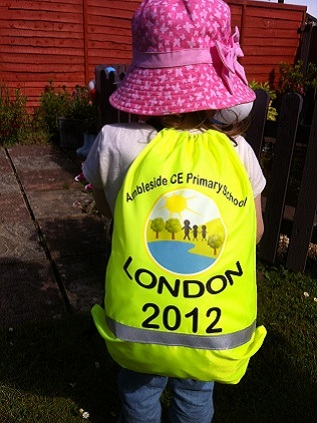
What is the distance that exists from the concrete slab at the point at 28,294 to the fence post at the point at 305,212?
71.0 inches

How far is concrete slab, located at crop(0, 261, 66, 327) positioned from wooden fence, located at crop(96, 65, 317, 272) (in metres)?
1.70

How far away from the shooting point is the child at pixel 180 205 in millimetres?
1357

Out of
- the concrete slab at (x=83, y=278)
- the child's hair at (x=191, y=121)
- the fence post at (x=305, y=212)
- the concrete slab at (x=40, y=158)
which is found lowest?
the concrete slab at (x=40, y=158)

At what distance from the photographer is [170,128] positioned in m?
1.50

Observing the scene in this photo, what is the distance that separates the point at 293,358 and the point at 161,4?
6.90ft

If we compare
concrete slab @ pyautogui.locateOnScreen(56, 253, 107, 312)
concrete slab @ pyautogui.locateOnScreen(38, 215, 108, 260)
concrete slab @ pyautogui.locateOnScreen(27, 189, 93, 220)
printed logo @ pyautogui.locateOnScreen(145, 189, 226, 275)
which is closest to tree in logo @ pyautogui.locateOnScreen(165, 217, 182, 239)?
printed logo @ pyautogui.locateOnScreen(145, 189, 226, 275)

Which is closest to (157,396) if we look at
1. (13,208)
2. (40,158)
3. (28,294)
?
(28,294)

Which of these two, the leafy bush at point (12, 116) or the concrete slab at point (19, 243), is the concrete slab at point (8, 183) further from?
the leafy bush at point (12, 116)

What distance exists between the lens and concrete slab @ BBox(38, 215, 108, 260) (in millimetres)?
3877

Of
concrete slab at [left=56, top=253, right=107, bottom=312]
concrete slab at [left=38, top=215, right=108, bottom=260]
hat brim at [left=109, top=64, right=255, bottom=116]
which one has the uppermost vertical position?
hat brim at [left=109, top=64, right=255, bottom=116]

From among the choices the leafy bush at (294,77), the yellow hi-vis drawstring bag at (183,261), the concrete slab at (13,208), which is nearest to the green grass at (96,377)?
the yellow hi-vis drawstring bag at (183,261)

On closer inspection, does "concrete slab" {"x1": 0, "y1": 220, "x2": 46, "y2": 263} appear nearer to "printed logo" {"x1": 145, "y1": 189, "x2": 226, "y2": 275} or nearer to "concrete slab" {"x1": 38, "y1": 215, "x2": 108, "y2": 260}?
"concrete slab" {"x1": 38, "y1": 215, "x2": 108, "y2": 260}

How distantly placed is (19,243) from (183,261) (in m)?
2.94

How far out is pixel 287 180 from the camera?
349 cm
